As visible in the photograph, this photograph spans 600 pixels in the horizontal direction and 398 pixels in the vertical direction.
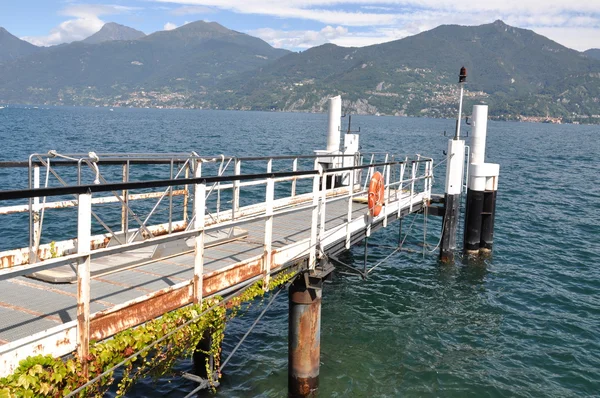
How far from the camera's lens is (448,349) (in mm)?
13773

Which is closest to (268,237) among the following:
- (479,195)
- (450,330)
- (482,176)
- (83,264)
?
(83,264)

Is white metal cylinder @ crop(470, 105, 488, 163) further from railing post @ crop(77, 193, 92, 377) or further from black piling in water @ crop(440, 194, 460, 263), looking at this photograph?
railing post @ crop(77, 193, 92, 377)

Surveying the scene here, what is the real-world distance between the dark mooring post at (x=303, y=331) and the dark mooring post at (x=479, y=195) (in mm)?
11980

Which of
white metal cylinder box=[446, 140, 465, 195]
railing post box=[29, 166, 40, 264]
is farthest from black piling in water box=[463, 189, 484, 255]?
railing post box=[29, 166, 40, 264]

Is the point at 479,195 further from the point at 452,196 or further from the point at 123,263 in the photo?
the point at 123,263

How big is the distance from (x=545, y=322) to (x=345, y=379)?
7155 mm

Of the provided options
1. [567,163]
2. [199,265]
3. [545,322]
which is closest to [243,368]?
[199,265]

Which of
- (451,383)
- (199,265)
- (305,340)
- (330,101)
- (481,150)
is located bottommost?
(451,383)

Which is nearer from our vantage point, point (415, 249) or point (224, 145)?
point (415, 249)

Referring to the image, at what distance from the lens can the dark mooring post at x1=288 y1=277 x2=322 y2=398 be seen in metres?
10.0

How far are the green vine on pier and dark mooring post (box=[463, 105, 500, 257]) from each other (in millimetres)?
14128

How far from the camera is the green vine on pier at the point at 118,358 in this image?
5.14m

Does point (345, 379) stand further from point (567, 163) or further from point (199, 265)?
point (567, 163)

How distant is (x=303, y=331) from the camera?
32.8 feet
